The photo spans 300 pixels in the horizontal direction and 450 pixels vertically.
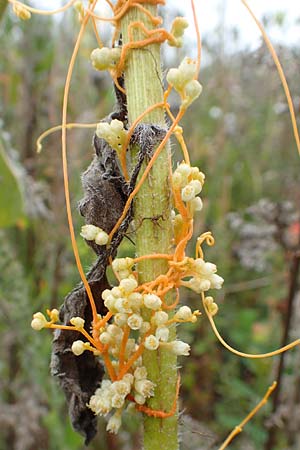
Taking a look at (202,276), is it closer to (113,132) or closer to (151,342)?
(151,342)

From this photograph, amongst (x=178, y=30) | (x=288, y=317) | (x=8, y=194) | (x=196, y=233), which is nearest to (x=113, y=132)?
(x=178, y=30)

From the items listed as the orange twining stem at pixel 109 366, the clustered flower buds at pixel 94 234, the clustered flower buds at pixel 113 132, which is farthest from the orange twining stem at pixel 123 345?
the clustered flower buds at pixel 113 132

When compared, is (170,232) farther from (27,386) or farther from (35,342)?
(27,386)

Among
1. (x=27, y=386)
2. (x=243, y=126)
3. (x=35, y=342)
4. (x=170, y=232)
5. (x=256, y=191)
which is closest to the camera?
(x=170, y=232)

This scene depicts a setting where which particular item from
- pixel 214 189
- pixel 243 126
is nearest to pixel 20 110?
pixel 214 189

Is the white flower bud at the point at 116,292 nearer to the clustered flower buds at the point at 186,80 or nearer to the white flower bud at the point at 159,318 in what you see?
the white flower bud at the point at 159,318

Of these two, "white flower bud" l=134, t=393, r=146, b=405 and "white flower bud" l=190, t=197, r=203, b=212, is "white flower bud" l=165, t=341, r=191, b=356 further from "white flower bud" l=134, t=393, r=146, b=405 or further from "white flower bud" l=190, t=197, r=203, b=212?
"white flower bud" l=190, t=197, r=203, b=212
